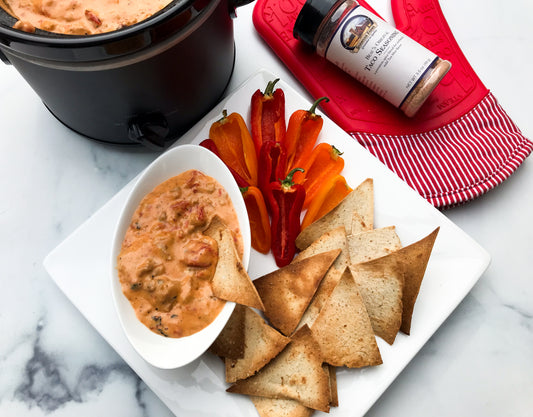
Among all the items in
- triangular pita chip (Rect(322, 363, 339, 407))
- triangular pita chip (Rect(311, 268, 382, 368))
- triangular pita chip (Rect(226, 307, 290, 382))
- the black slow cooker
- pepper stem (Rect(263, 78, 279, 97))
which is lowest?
triangular pita chip (Rect(322, 363, 339, 407))

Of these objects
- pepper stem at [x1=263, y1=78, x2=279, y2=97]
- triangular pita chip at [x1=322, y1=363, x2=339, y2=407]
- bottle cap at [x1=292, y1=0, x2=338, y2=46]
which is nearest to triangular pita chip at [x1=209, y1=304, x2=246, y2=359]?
triangular pita chip at [x1=322, y1=363, x2=339, y2=407]

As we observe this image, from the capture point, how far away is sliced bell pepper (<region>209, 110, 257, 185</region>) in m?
1.63

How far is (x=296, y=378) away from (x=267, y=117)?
2.59 feet

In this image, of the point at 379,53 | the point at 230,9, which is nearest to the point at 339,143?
the point at 379,53

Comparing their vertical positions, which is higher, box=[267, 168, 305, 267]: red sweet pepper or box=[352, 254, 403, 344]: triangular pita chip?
box=[267, 168, 305, 267]: red sweet pepper

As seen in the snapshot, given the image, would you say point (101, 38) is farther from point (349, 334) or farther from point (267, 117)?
point (349, 334)

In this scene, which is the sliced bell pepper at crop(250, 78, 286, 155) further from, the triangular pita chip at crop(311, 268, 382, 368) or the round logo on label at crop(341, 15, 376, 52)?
the triangular pita chip at crop(311, 268, 382, 368)

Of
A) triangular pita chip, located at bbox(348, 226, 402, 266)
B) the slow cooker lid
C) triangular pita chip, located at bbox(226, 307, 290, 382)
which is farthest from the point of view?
triangular pita chip, located at bbox(348, 226, 402, 266)

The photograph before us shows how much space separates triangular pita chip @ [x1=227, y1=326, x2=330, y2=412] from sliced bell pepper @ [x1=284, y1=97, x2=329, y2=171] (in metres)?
0.54

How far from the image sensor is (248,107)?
5.59 ft

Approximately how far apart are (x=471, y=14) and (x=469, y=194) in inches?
28.5

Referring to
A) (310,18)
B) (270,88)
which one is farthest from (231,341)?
(310,18)

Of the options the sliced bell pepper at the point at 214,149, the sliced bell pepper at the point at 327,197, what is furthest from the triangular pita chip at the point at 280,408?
the sliced bell pepper at the point at 214,149

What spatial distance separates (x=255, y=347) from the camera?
1.43 m
